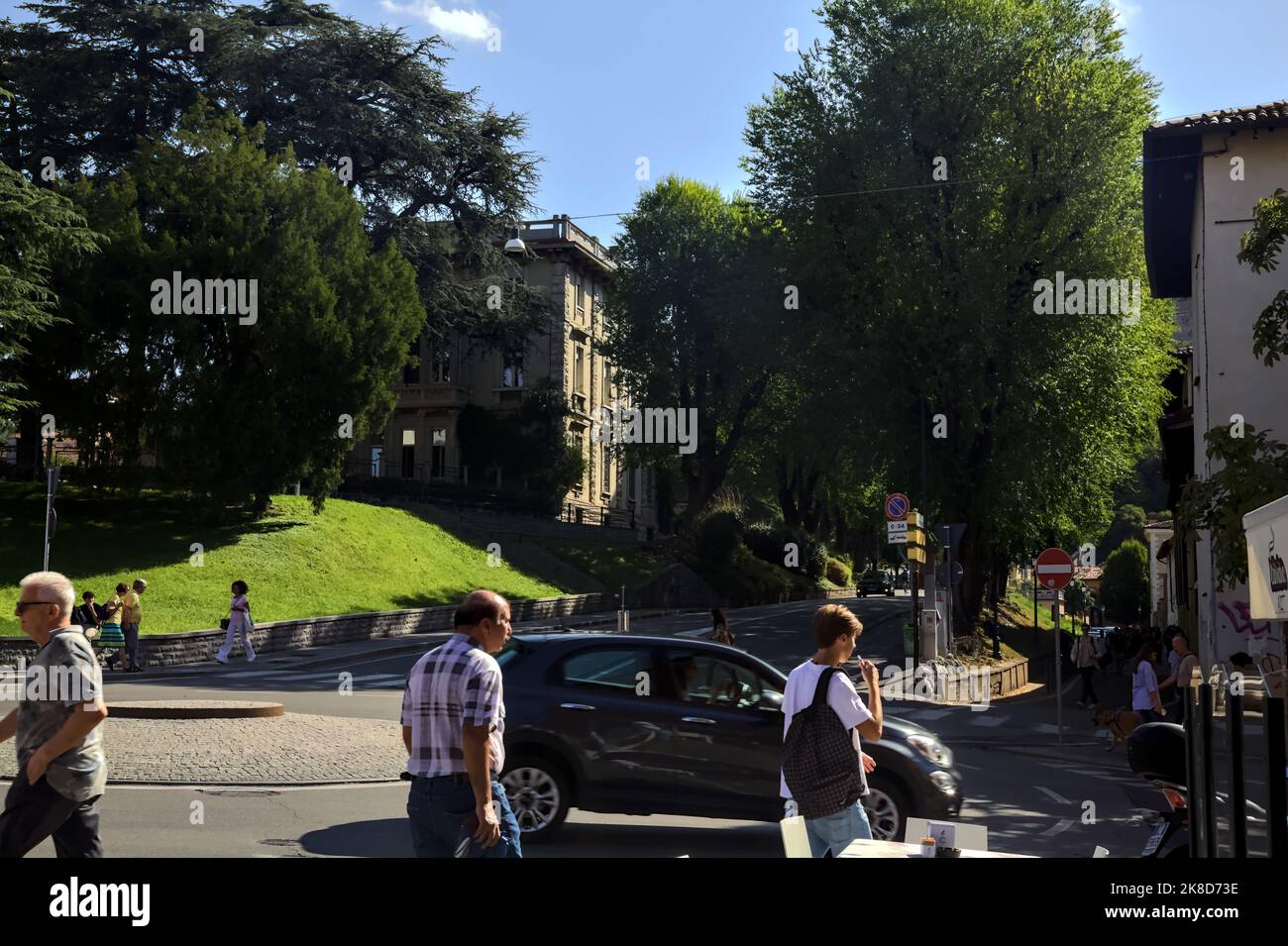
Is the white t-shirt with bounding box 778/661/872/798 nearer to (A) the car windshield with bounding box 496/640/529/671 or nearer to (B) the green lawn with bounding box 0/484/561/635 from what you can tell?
(A) the car windshield with bounding box 496/640/529/671

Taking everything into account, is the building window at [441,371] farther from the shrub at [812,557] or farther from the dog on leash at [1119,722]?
the dog on leash at [1119,722]

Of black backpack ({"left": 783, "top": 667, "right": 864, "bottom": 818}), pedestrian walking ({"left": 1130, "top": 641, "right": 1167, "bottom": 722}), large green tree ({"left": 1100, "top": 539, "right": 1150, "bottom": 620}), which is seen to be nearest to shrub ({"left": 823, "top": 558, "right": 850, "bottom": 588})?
large green tree ({"left": 1100, "top": 539, "right": 1150, "bottom": 620})

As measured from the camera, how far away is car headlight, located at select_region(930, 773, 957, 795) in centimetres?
905

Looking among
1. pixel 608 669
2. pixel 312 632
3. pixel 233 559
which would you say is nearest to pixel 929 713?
pixel 608 669

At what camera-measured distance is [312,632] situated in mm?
32250

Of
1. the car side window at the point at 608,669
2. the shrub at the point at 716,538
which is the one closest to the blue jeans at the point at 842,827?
the car side window at the point at 608,669

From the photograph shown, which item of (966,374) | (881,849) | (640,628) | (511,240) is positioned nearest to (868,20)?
(966,374)

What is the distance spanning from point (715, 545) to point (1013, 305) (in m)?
28.6

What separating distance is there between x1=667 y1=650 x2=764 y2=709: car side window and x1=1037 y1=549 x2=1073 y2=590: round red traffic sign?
12344mm

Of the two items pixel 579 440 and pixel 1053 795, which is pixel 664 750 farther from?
pixel 579 440

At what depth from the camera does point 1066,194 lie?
3241cm

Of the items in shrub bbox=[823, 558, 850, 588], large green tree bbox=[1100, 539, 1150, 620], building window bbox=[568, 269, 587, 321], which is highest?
building window bbox=[568, 269, 587, 321]

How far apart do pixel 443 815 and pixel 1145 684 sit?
542 inches

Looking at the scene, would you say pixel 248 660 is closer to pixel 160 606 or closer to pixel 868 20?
pixel 160 606
